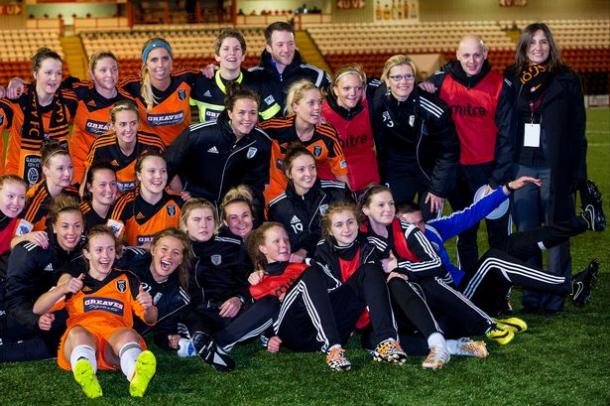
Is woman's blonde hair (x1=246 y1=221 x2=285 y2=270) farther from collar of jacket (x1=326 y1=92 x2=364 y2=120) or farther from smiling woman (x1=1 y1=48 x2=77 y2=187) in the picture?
smiling woman (x1=1 y1=48 x2=77 y2=187)

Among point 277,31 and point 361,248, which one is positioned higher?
point 277,31

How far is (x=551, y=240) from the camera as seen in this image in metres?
5.47

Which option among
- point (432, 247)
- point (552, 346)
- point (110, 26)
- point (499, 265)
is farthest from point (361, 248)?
point (110, 26)

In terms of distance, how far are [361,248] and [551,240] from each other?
126 cm

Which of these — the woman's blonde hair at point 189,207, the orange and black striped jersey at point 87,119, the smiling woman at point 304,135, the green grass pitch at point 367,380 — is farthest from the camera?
the orange and black striped jersey at point 87,119

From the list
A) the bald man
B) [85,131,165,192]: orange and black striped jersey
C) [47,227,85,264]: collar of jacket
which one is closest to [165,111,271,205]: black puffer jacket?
[85,131,165,192]: orange and black striped jersey

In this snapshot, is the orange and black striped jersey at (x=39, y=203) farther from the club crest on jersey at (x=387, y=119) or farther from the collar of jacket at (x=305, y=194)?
the club crest on jersey at (x=387, y=119)

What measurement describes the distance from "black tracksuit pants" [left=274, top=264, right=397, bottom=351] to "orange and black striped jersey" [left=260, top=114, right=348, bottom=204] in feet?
3.86

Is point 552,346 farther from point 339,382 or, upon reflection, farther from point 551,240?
point 339,382

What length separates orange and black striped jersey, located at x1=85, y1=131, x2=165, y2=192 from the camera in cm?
575

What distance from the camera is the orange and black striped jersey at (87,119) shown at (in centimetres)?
622

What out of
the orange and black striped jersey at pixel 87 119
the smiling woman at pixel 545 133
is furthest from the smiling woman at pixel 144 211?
the smiling woman at pixel 545 133

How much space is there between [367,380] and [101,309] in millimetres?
1428

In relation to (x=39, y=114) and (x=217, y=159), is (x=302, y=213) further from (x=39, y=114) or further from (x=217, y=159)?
(x=39, y=114)
